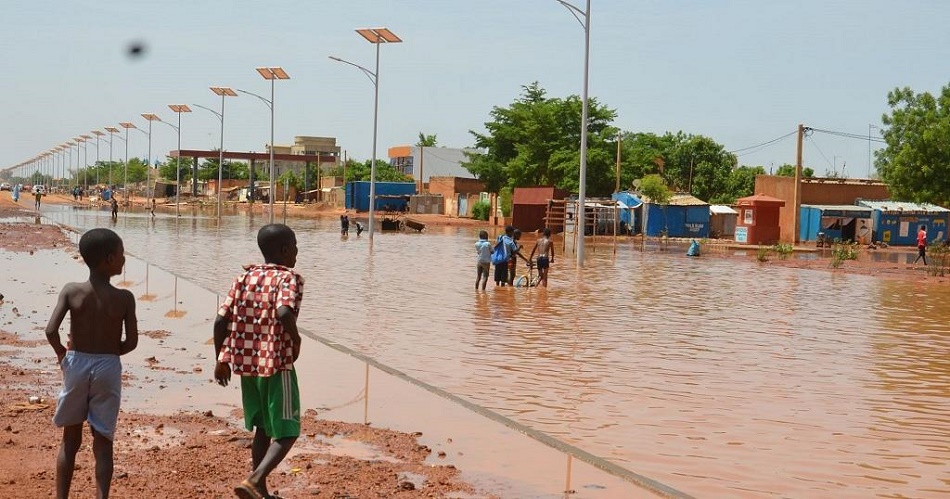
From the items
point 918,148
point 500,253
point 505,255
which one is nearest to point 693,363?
point 505,255

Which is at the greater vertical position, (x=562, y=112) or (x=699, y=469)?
(x=562, y=112)

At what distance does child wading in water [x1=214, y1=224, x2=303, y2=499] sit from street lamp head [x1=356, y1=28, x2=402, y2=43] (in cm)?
4444

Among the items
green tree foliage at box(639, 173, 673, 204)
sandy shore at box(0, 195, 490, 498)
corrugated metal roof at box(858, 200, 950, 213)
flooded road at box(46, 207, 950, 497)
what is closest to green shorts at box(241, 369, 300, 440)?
sandy shore at box(0, 195, 490, 498)

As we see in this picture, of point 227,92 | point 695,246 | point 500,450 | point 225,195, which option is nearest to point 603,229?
point 695,246

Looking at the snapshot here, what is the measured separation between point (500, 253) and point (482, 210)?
5808 centimetres

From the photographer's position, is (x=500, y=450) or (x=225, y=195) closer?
(x=500, y=450)

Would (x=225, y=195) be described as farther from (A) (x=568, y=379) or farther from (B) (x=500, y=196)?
A: (A) (x=568, y=379)

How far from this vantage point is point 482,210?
266 ft

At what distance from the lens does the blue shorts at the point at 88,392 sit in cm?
579

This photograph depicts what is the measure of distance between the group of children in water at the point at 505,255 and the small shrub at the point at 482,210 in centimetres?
5592

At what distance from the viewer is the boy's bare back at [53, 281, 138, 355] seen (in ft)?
19.1

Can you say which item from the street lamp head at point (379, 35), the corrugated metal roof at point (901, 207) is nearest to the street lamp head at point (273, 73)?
the street lamp head at point (379, 35)

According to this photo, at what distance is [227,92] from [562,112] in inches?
922

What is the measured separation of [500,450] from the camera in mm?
7977
